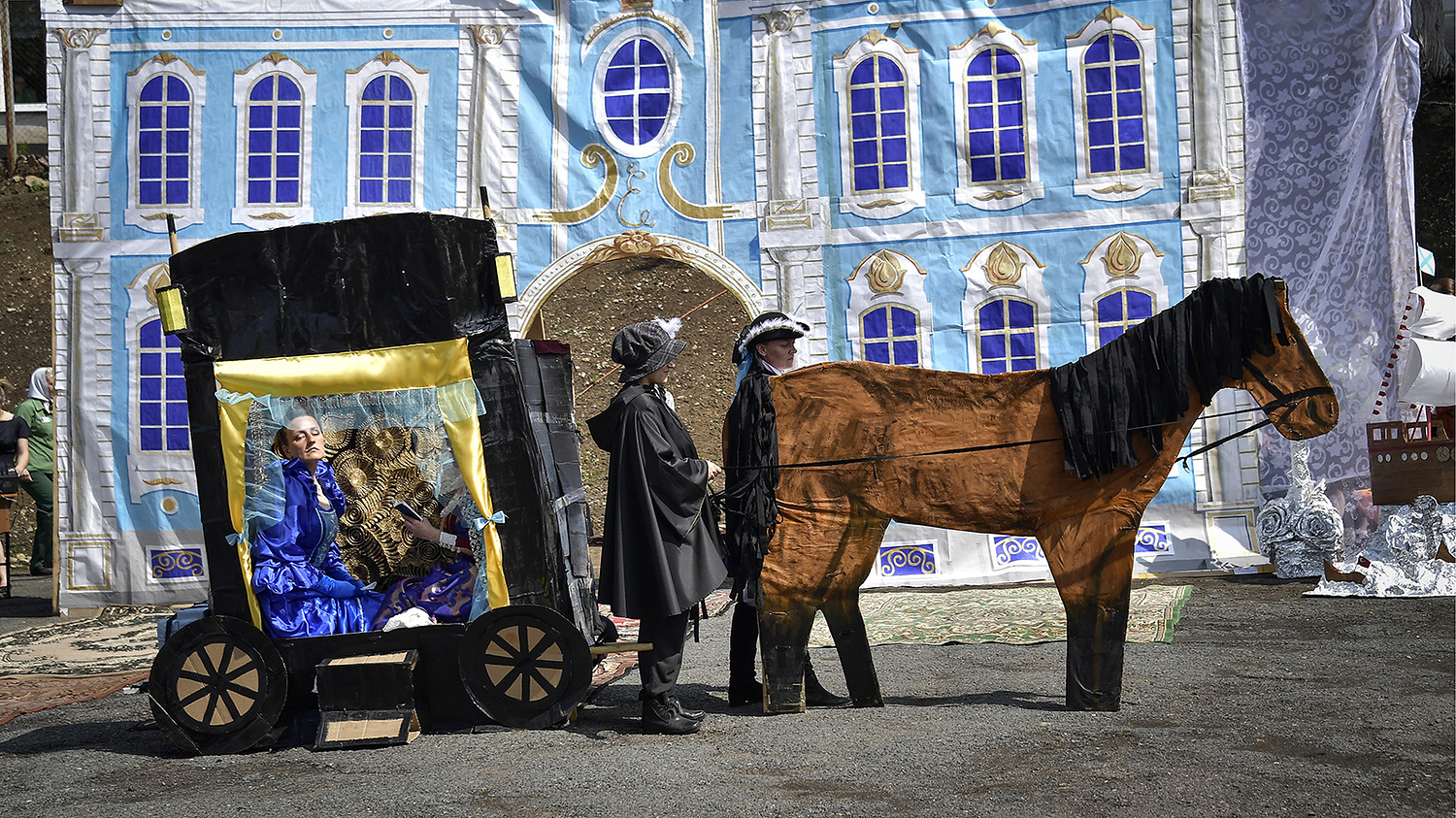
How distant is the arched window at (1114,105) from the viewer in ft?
28.7

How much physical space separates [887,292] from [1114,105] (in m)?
2.18

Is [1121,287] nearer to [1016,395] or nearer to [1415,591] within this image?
[1415,591]

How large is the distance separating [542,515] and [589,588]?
86 cm

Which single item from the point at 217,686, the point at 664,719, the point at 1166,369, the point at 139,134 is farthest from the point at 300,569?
the point at 139,134

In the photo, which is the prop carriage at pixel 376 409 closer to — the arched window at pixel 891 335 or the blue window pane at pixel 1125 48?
the arched window at pixel 891 335

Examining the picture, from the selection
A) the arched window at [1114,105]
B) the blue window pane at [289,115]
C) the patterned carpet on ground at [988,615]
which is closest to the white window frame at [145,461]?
the blue window pane at [289,115]

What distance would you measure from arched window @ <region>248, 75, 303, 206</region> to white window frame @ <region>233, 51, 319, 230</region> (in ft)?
0.08

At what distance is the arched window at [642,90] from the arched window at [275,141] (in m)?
2.49

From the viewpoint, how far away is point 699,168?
29.7ft

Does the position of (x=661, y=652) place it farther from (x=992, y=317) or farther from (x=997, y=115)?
(x=997, y=115)

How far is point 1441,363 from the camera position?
305 inches

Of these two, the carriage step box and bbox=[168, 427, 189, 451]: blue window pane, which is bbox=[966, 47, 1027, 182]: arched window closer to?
the carriage step box

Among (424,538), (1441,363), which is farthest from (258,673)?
(1441,363)

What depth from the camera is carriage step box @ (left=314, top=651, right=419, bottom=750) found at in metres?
4.71
